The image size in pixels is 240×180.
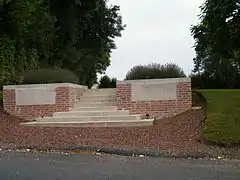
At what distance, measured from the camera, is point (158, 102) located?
683 inches

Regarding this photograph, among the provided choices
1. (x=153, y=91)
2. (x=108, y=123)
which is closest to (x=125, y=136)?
(x=108, y=123)

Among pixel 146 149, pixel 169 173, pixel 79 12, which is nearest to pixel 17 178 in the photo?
pixel 169 173

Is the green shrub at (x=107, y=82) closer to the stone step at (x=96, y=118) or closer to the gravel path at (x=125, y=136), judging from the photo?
the stone step at (x=96, y=118)

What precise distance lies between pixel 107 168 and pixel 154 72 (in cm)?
1027

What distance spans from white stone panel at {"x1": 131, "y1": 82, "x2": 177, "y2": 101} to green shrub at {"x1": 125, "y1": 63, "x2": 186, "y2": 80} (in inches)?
47.8

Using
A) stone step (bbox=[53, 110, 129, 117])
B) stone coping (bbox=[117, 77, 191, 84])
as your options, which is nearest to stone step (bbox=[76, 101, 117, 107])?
stone step (bbox=[53, 110, 129, 117])

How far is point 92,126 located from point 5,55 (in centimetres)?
886

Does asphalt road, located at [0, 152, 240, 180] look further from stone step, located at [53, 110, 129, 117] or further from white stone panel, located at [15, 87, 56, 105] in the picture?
white stone panel, located at [15, 87, 56, 105]

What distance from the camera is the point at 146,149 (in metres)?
11.8

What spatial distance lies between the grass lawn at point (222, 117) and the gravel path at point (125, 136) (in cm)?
41

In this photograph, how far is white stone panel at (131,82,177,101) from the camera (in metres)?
17.3

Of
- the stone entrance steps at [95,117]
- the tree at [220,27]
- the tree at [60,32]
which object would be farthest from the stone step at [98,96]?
the tree at [60,32]

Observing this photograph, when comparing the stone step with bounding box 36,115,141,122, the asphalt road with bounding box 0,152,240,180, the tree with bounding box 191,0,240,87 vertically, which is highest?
the tree with bounding box 191,0,240,87

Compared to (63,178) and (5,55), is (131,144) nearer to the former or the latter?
(63,178)
